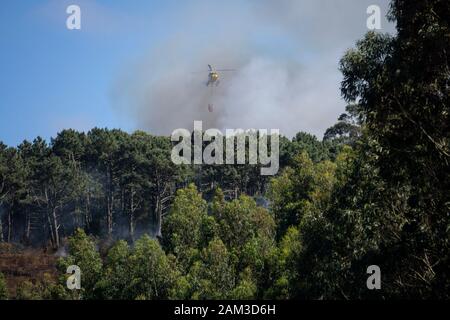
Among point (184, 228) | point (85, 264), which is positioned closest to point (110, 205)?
point (184, 228)

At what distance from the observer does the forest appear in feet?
63.7

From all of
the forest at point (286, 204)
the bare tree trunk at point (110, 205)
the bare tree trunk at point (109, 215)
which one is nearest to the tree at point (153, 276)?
the forest at point (286, 204)

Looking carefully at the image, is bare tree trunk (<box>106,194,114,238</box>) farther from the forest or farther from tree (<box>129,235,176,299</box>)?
tree (<box>129,235,176,299</box>)

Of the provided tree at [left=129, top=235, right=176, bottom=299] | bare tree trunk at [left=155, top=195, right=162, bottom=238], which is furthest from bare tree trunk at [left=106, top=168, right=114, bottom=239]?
tree at [left=129, top=235, right=176, bottom=299]

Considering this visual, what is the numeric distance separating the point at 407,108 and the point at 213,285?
22.8 meters

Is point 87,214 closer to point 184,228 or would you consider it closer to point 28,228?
point 28,228

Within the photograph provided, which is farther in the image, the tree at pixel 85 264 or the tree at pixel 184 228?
the tree at pixel 184 228

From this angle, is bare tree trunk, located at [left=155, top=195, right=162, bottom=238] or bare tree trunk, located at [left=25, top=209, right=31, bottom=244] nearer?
bare tree trunk, located at [left=155, top=195, right=162, bottom=238]

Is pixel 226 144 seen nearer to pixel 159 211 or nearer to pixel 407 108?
pixel 159 211

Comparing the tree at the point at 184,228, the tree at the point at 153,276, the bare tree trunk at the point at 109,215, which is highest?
the bare tree trunk at the point at 109,215

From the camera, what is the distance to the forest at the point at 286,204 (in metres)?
19.4

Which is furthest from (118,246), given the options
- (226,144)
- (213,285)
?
(226,144)

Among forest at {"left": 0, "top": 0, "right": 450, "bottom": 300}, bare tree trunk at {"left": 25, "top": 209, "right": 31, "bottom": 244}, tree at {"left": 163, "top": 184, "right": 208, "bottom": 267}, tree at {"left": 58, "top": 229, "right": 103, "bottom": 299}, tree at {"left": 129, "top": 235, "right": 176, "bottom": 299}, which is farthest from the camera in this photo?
bare tree trunk at {"left": 25, "top": 209, "right": 31, "bottom": 244}

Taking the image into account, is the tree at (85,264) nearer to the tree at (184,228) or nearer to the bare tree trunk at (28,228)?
the tree at (184,228)
